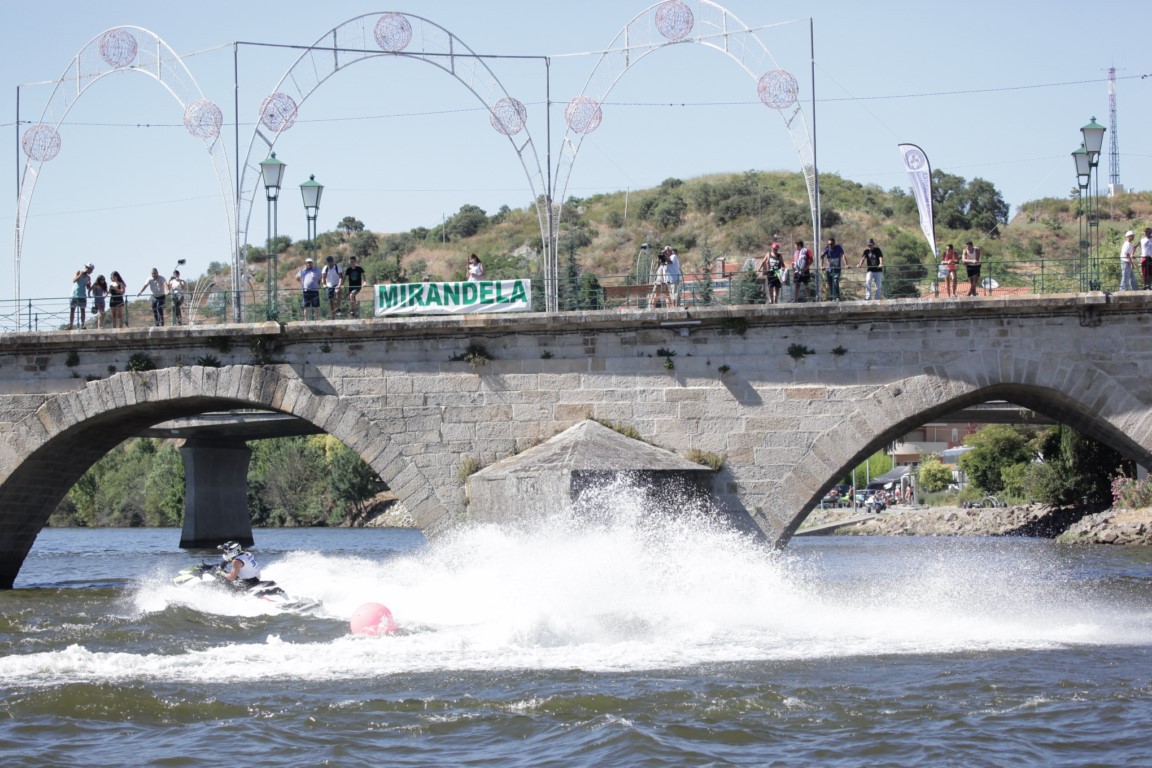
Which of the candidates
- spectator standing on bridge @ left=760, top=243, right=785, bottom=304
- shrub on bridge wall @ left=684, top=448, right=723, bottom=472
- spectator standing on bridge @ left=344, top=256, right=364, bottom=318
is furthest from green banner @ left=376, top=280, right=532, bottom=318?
spectator standing on bridge @ left=760, top=243, right=785, bottom=304

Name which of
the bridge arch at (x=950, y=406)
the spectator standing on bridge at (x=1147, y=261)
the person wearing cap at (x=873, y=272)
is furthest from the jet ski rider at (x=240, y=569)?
the spectator standing on bridge at (x=1147, y=261)

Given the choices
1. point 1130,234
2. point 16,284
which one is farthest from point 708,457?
point 16,284

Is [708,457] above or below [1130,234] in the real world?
below

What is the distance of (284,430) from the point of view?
48250mm

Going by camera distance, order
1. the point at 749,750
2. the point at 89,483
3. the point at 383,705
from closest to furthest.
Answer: the point at 749,750 < the point at 383,705 < the point at 89,483

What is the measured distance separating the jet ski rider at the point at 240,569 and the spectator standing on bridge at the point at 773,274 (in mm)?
9910

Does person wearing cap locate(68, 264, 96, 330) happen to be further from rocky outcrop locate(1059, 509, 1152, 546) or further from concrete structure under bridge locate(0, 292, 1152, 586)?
rocky outcrop locate(1059, 509, 1152, 546)

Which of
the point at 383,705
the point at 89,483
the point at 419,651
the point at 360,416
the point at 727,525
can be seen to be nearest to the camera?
the point at 383,705

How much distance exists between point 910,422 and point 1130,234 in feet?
15.6

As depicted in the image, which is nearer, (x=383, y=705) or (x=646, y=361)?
(x=383, y=705)

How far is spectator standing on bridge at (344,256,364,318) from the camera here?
971 inches

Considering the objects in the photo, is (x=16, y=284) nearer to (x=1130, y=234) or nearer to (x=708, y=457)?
(x=708, y=457)

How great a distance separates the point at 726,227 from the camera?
89.6 meters

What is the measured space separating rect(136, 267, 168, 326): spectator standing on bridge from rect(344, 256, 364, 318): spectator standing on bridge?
135 inches
